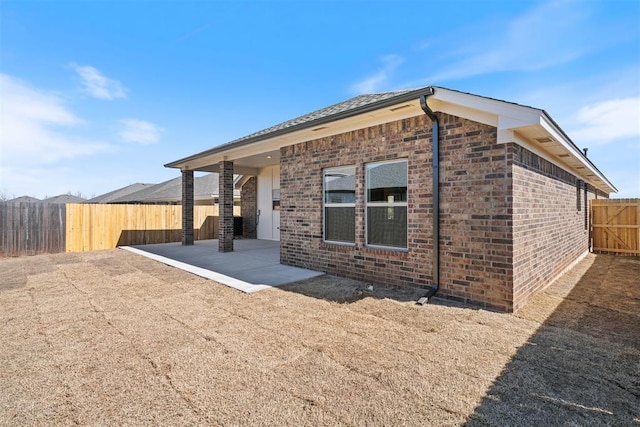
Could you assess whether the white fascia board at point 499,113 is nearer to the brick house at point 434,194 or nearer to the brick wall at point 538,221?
the brick house at point 434,194

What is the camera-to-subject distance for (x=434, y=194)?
522cm

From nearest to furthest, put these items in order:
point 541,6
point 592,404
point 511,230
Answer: point 592,404
point 511,230
point 541,6

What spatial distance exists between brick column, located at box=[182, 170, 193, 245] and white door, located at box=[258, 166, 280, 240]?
3371 millimetres

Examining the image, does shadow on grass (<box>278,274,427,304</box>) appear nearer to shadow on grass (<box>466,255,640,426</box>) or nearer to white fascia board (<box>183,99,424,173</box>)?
shadow on grass (<box>466,255,640,426</box>)

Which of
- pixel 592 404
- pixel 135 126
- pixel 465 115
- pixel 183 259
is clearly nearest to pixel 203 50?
pixel 183 259

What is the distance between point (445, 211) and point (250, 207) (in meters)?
12.1

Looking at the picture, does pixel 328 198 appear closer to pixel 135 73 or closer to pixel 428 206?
pixel 428 206

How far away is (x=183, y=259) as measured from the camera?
Answer: 9297 millimetres

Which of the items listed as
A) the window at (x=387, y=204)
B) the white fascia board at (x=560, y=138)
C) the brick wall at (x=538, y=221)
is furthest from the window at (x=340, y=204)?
the white fascia board at (x=560, y=138)

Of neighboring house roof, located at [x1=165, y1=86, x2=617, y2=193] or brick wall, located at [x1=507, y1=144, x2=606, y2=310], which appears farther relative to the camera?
brick wall, located at [x1=507, y1=144, x2=606, y2=310]

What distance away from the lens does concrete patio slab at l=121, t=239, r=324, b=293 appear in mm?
6477

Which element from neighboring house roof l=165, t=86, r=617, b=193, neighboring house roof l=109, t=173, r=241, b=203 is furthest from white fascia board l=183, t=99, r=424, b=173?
neighboring house roof l=109, t=173, r=241, b=203

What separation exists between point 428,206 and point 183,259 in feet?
24.4

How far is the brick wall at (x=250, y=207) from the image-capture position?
1554 cm
